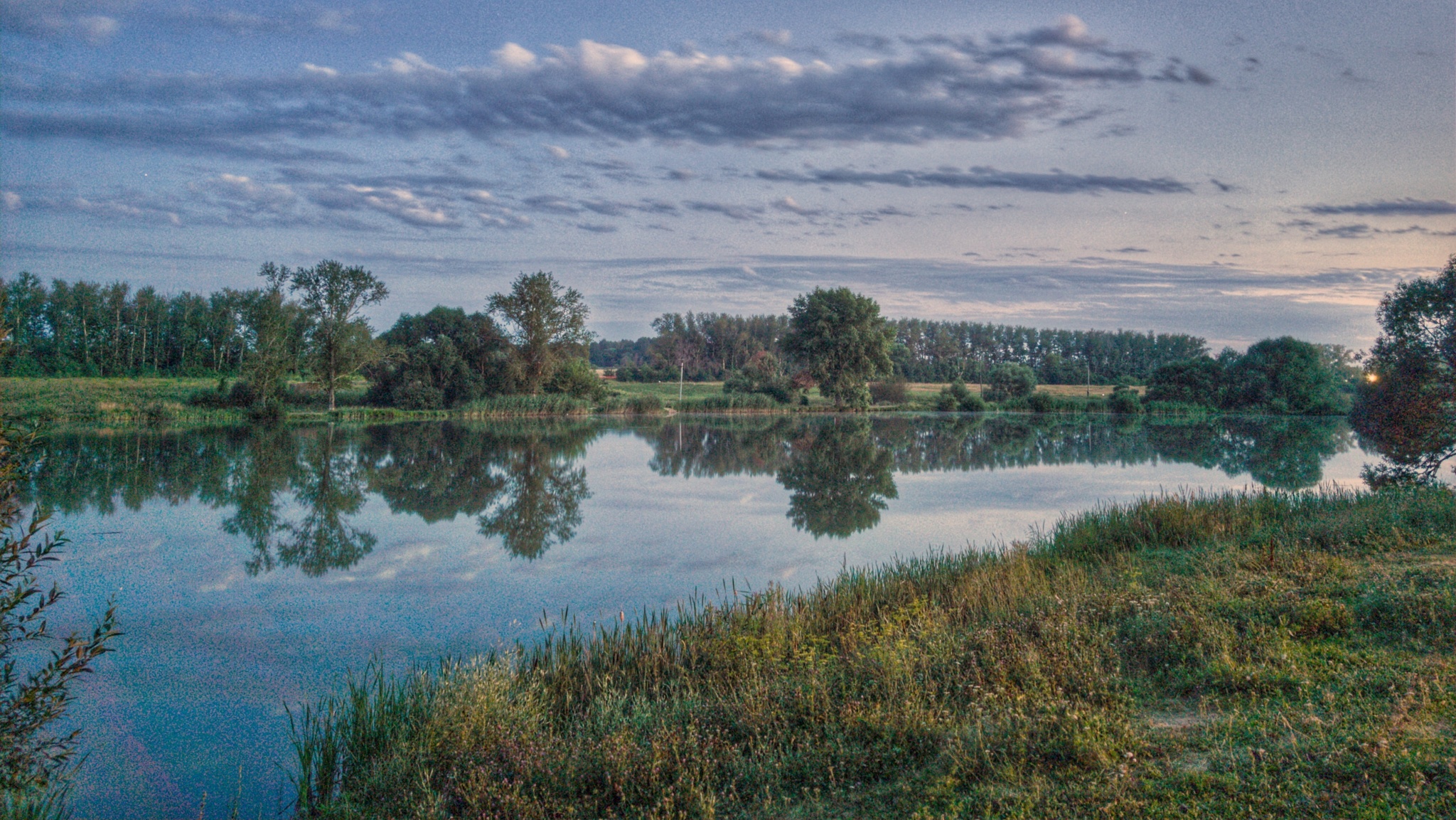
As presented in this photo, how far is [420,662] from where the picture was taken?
8.01m

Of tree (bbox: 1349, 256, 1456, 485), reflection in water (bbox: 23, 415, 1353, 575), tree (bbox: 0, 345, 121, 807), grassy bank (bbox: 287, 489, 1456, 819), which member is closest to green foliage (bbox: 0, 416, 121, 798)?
tree (bbox: 0, 345, 121, 807)

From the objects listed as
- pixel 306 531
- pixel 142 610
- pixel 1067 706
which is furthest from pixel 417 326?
pixel 1067 706

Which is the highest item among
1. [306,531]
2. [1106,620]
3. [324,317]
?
[324,317]

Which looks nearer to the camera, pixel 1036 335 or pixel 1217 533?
pixel 1217 533

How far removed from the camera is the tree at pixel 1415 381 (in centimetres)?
2052

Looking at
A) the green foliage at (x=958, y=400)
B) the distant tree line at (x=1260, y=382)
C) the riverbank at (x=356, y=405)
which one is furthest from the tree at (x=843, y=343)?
the distant tree line at (x=1260, y=382)

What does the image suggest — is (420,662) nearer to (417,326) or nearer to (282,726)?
(282,726)

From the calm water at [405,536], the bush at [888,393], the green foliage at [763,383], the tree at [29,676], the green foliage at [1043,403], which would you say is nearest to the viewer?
the tree at [29,676]

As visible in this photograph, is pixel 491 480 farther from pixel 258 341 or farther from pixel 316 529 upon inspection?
pixel 258 341

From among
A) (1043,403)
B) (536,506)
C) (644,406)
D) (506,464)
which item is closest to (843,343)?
(644,406)

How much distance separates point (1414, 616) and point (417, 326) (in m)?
62.2

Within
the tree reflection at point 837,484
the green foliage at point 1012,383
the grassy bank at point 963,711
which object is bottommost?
the tree reflection at point 837,484

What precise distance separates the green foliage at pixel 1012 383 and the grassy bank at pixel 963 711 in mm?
74686

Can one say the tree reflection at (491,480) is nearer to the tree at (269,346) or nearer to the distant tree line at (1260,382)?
the tree at (269,346)
